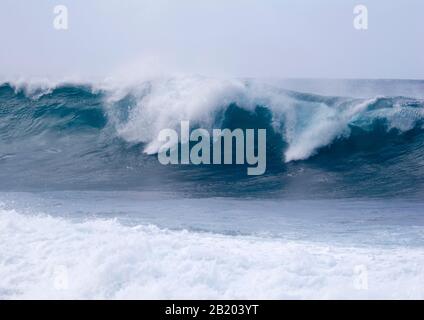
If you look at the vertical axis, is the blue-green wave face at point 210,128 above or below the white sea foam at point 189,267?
→ above

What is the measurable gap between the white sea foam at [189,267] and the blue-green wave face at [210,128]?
9.84ft

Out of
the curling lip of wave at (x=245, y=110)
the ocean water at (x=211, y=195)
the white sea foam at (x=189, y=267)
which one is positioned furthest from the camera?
the curling lip of wave at (x=245, y=110)

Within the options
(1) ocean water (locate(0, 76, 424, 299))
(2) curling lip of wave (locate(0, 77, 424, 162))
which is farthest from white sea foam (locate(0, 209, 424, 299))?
(2) curling lip of wave (locate(0, 77, 424, 162))

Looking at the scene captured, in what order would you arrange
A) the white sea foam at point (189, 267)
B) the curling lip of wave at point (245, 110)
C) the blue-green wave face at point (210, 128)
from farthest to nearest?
1. the curling lip of wave at point (245, 110)
2. the blue-green wave face at point (210, 128)
3. the white sea foam at point (189, 267)

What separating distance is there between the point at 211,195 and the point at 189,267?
3.62 m

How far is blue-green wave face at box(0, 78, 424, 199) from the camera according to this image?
8.88 metres

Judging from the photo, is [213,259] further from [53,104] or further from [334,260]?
[53,104]

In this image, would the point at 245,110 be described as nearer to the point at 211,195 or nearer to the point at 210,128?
the point at 210,128

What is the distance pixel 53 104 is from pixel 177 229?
781 centimetres

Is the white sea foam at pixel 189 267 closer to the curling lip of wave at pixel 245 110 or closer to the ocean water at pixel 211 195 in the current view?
the ocean water at pixel 211 195

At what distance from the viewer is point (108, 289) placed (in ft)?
14.0

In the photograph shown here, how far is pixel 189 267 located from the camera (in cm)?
455

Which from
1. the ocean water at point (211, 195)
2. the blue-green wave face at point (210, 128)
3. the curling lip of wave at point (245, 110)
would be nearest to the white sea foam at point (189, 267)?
the ocean water at point (211, 195)

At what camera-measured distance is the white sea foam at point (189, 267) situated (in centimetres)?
421
